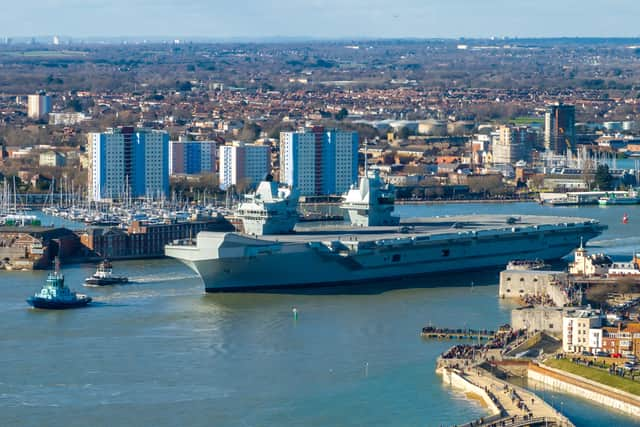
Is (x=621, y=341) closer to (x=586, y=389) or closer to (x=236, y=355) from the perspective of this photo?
(x=586, y=389)

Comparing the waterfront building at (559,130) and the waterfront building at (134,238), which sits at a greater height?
the waterfront building at (559,130)

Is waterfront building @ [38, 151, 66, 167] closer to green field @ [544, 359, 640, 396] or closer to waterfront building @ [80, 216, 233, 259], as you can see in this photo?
waterfront building @ [80, 216, 233, 259]

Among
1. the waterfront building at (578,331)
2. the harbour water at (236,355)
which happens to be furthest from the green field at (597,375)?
the waterfront building at (578,331)

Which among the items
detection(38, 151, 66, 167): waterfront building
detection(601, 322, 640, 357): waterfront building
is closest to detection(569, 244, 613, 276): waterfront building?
detection(601, 322, 640, 357): waterfront building

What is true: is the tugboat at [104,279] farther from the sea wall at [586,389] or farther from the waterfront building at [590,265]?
the sea wall at [586,389]

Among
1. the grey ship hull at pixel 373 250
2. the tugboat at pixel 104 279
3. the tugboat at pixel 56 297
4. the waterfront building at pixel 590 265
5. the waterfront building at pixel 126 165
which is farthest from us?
the waterfront building at pixel 126 165

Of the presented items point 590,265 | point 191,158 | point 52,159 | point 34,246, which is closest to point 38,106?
point 52,159
